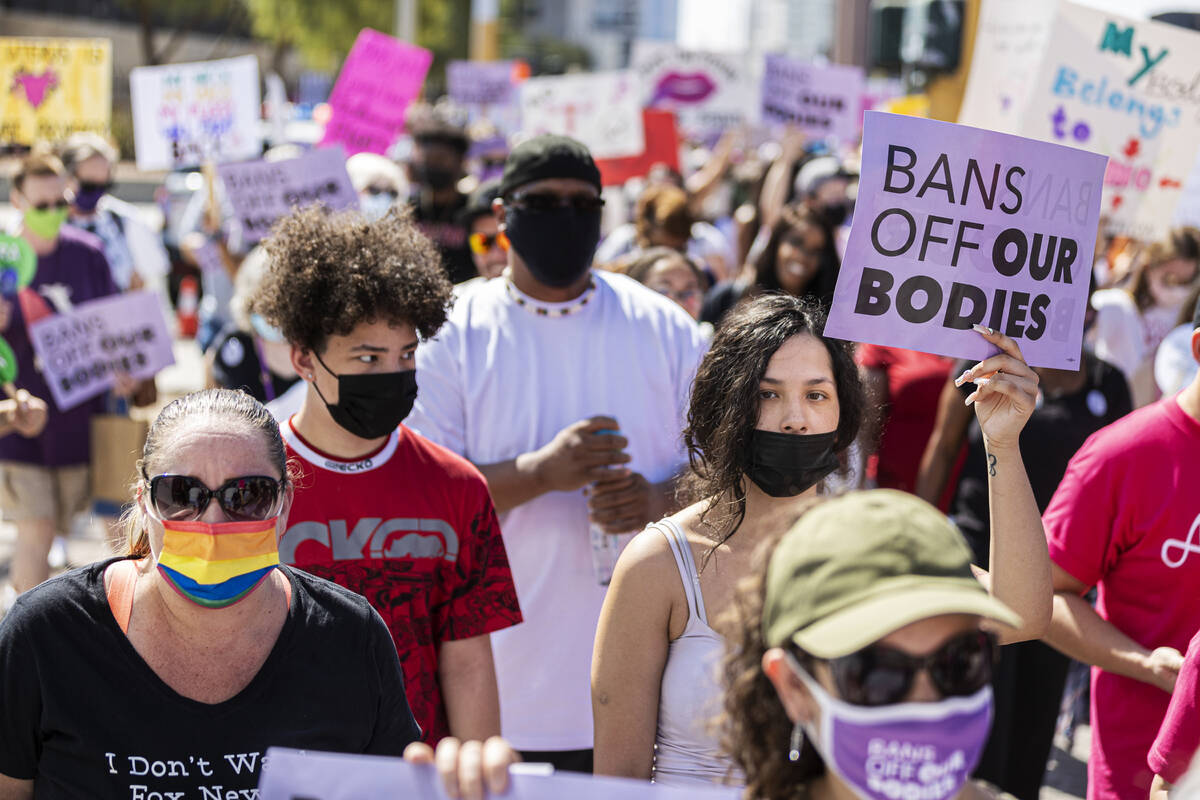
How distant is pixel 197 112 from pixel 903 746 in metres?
7.89

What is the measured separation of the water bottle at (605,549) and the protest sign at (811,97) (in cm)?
658

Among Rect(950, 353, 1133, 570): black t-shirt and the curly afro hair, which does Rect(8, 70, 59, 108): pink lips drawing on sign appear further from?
Rect(950, 353, 1133, 570): black t-shirt

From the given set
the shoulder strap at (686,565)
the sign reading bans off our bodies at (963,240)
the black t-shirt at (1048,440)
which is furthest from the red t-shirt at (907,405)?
the shoulder strap at (686,565)

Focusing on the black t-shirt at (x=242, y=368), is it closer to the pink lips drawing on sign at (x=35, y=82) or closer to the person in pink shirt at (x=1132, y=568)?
the person in pink shirt at (x=1132, y=568)

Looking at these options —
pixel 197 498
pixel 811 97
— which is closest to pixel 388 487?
pixel 197 498

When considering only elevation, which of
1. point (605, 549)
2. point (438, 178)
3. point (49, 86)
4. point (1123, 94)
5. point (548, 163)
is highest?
point (1123, 94)

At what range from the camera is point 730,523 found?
2.71 metres

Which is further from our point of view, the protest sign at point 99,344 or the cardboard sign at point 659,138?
the cardboard sign at point 659,138

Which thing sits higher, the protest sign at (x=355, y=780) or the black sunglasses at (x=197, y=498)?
the black sunglasses at (x=197, y=498)

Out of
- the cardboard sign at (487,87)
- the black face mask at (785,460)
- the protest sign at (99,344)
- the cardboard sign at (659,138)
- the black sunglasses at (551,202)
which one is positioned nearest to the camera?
the black face mask at (785,460)

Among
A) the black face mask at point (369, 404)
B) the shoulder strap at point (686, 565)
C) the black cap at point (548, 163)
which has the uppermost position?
the black cap at point (548, 163)

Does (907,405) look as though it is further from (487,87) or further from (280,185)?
(487,87)

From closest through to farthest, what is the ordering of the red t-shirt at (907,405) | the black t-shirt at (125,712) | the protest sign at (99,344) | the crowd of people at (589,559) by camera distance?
the crowd of people at (589,559)
the black t-shirt at (125,712)
the red t-shirt at (907,405)
the protest sign at (99,344)

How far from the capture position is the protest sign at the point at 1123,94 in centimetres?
562
